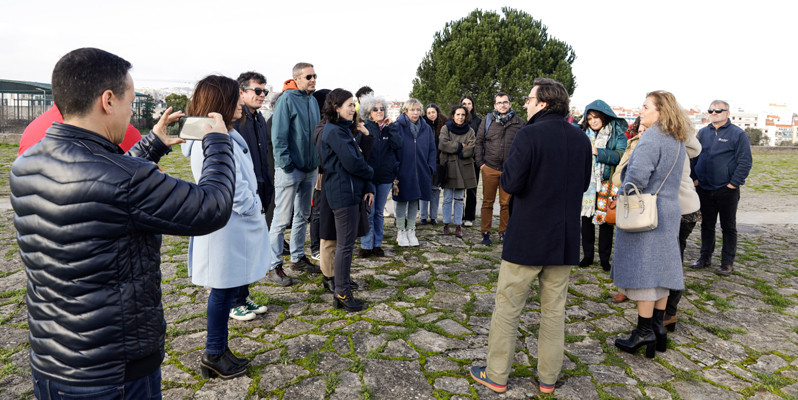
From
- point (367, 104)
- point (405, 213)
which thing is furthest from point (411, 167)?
point (367, 104)

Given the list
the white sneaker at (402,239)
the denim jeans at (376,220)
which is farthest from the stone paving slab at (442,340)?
the white sneaker at (402,239)

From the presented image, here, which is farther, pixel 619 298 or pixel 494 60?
pixel 494 60

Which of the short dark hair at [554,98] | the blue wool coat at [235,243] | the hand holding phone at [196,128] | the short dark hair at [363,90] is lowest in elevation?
the blue wool coat at [235,243]

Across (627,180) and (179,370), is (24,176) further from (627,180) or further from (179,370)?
(627,180)

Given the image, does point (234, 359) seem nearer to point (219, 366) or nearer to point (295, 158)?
point (219, 366)

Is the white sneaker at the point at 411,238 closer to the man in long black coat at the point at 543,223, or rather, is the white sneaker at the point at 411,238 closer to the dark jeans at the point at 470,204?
the dark jeans at the point at 470,204

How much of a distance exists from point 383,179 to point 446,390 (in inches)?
129

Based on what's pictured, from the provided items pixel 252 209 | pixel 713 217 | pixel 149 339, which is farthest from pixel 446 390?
pixel 713 217

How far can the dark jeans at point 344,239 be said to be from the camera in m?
4.37

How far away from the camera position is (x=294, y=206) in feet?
19.2

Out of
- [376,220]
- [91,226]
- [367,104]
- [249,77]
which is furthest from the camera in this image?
[376,220]

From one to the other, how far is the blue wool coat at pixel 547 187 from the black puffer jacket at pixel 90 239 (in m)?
2.00

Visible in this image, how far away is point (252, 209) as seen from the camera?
3158 mm

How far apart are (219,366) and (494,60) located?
27.4 m
